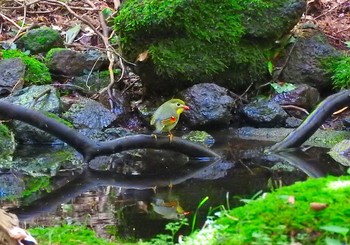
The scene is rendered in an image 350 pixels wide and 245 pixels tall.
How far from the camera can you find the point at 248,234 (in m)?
2.56

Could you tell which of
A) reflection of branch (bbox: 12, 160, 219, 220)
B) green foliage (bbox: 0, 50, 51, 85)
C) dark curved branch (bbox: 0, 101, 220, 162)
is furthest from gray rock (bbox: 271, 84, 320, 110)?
green foliage (bbox: 0, 50, 51, 85)

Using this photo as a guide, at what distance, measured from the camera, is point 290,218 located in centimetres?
254

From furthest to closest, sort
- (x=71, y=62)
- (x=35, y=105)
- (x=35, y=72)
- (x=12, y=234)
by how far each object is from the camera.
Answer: (x=71, y=62) → (x=35, y=72) → (x=35, y=105) → (x=12, y=234)

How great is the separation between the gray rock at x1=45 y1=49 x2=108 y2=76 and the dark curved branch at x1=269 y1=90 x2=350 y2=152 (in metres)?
3.98

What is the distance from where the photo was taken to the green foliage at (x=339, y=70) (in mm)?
9362

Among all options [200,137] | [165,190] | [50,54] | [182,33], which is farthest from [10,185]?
[50,54]

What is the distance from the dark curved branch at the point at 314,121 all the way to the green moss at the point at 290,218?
442 cm

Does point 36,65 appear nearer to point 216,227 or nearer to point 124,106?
point 124,106

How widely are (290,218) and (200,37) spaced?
22.6 feet

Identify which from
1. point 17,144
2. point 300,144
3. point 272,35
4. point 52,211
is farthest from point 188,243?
point 272,35

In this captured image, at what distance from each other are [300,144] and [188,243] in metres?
4.75

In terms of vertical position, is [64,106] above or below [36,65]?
below

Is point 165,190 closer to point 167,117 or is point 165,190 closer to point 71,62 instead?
point 167,117

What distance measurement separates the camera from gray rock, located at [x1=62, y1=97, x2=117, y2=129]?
884 cm
